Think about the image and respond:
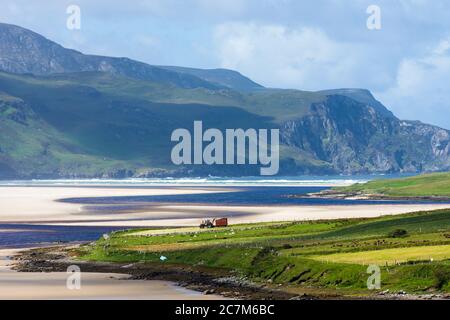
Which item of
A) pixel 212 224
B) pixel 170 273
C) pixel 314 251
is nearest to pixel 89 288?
pixel 170 273

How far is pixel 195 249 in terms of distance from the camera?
11394 cm

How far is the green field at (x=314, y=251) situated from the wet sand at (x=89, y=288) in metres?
8.63

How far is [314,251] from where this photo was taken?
102812mm

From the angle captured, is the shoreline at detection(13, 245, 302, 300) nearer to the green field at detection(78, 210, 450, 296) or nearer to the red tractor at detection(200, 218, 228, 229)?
the green field at detection(78, 210, 450, 296)

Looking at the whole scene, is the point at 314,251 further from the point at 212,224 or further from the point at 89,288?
the point at 212,224

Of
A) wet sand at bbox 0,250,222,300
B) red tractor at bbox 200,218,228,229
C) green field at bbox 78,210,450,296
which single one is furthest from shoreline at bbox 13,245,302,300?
red tractor at bbox 200,218,228,229

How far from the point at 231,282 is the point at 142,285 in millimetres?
8160

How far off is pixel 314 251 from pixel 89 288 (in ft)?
78.0

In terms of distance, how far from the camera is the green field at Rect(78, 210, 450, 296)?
277ft

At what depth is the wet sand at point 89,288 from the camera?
85125mm

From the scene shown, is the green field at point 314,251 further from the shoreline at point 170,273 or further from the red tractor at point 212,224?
the red tractor at point 212,224
